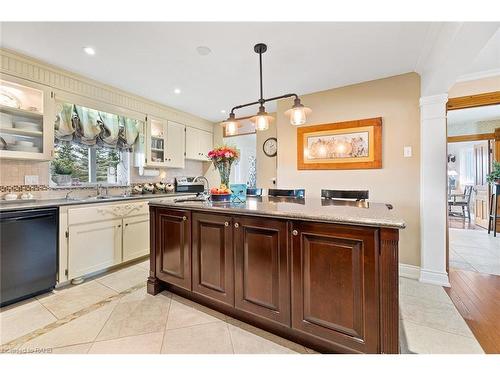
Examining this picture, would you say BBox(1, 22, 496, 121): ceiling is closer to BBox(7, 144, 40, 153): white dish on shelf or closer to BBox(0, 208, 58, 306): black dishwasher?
BBox(7, 144, 40, 153): white dish on shelf

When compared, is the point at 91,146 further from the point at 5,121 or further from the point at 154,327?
the point at 154,327

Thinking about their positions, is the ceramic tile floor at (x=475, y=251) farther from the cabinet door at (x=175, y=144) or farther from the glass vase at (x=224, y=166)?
the cabinet door at (x=175, y=144)

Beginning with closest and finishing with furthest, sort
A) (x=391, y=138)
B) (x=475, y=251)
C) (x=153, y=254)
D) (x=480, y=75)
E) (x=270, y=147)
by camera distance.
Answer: (x=153, y=254)
(x=480, y=75)
(x=391, y=138)
(x=475, y=251)
(x=270, y=147)

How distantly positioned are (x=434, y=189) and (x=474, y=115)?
417 centimetres

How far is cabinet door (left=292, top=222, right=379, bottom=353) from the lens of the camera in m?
1.23

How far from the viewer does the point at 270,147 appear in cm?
463

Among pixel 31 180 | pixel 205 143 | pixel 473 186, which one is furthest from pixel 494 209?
pixel 31 180

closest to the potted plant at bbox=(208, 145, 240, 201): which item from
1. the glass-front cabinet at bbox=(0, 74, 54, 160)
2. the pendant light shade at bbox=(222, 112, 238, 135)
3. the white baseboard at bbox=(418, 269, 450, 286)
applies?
the pendant light shade at bbox=(222, 112, 238, 135)

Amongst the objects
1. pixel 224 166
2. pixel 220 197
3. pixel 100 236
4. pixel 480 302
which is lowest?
pixel 480 302

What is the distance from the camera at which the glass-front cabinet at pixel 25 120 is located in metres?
2.32

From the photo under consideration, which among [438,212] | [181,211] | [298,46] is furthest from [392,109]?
[181,211]

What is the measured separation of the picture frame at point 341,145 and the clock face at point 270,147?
1014 millimetres
